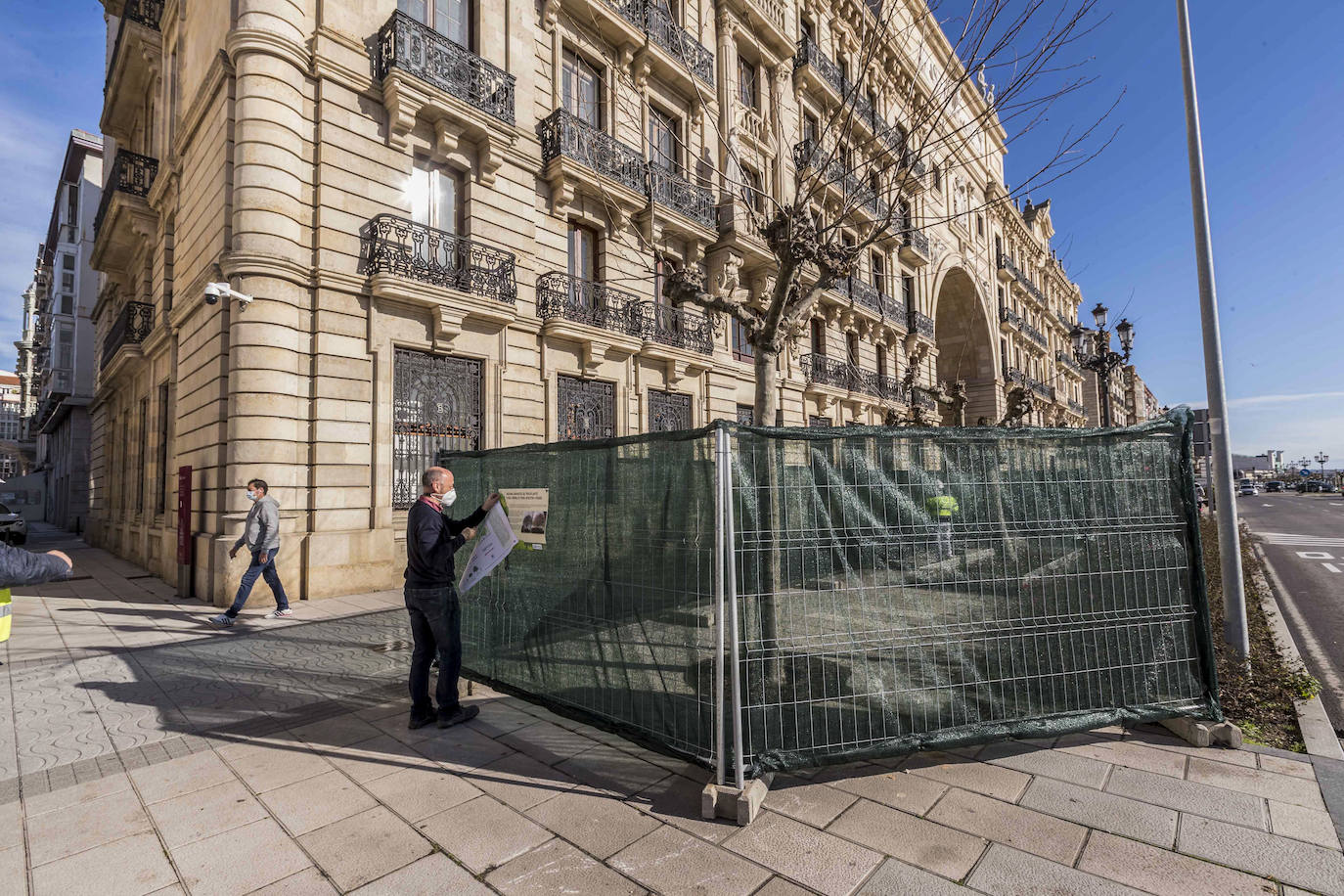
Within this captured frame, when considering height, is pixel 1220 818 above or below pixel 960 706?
below

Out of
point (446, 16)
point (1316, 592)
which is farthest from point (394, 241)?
point (1316, 592)

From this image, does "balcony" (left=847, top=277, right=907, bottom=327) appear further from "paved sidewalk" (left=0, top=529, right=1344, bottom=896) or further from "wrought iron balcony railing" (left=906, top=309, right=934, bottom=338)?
"paved sidewalk" (left=0, top=529, right=1344, bottom=896)

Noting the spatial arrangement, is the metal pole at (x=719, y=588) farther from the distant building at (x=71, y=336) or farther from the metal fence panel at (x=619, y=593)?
the distant building at (x=71, y=336)

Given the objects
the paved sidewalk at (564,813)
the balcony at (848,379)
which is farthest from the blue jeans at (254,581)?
the balcony at (848,379)

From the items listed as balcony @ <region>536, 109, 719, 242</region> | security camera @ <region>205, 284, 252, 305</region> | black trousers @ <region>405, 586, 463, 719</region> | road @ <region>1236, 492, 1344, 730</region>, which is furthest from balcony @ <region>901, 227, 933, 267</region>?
black trousers @ <region>405, 586, 463, 719</region>

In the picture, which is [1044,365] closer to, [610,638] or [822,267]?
[822,267]

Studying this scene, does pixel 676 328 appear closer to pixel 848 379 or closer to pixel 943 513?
pixel 848 379

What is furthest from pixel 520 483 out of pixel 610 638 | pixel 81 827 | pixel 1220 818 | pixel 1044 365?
pixel 1044 365

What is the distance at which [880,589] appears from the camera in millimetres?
3682

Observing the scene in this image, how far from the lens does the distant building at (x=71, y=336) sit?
27.6 metres

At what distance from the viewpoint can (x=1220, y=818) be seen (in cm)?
312

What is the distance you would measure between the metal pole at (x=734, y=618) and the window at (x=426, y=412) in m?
8.48

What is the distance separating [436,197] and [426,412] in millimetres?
4371

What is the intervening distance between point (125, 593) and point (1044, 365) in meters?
57.3
